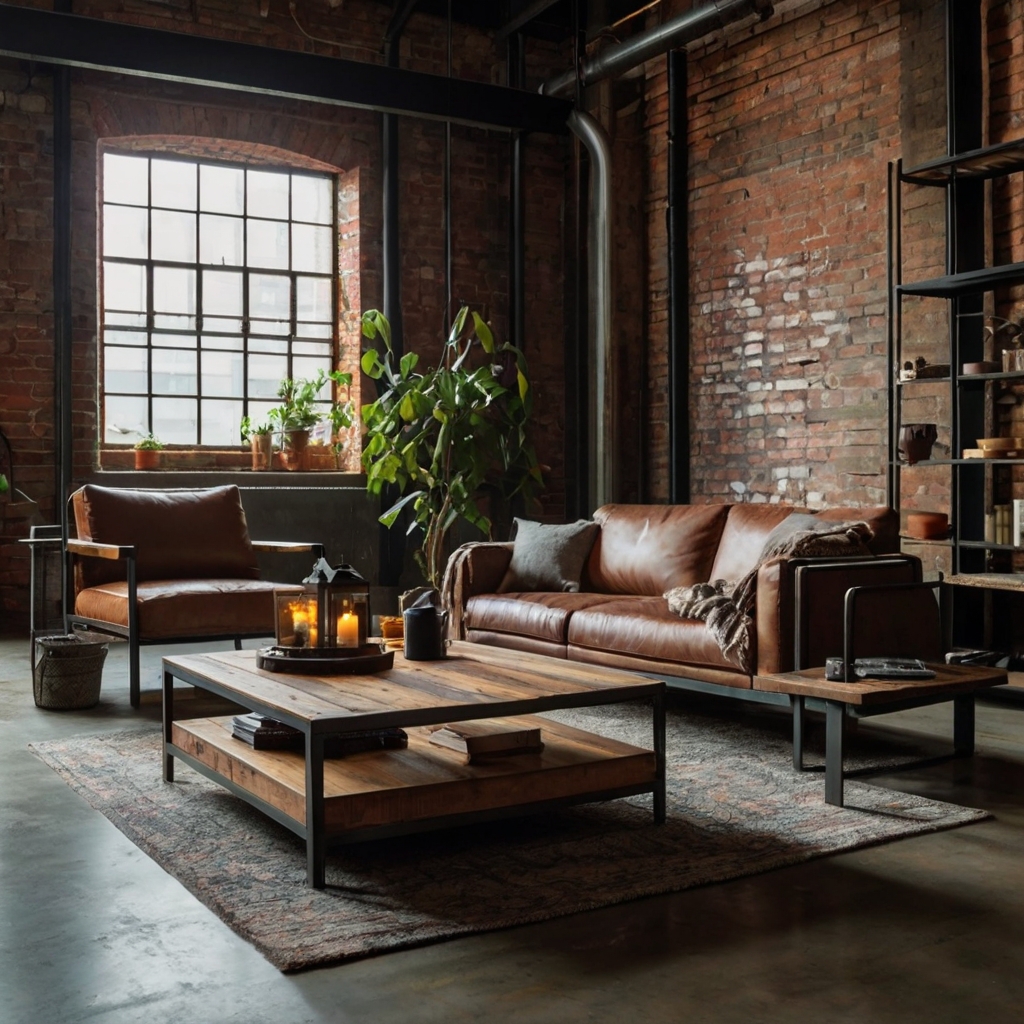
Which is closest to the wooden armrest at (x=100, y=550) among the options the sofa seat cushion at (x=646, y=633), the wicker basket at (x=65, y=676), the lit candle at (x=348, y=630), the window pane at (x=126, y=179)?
the wicker basket at (x=65, y=676)

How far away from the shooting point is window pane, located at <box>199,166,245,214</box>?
8.01 m

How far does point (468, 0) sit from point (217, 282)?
263cm

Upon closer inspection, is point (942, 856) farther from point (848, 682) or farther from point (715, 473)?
point (715, 473)

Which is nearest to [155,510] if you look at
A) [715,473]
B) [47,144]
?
[47,144]

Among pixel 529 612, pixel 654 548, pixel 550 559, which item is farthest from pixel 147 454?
pixel 654 548

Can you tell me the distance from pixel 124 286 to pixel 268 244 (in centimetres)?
103

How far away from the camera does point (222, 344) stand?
8039 mm

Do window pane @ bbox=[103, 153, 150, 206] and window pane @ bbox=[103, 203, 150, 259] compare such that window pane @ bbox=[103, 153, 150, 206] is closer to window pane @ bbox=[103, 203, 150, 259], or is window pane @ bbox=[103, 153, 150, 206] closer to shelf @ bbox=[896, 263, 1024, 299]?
window pane @ bbox=[103, 203, 150, 259]

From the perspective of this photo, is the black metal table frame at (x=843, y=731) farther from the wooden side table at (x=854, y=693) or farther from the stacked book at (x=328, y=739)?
the stacked book at (x=328, y=739)

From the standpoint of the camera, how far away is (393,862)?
110 inches

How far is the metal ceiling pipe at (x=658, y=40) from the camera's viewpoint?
21.3 ft

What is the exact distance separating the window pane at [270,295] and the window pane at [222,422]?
67cm

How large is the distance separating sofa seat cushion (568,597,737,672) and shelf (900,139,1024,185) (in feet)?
7.87

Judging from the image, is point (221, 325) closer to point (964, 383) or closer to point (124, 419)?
point (124, 419)
